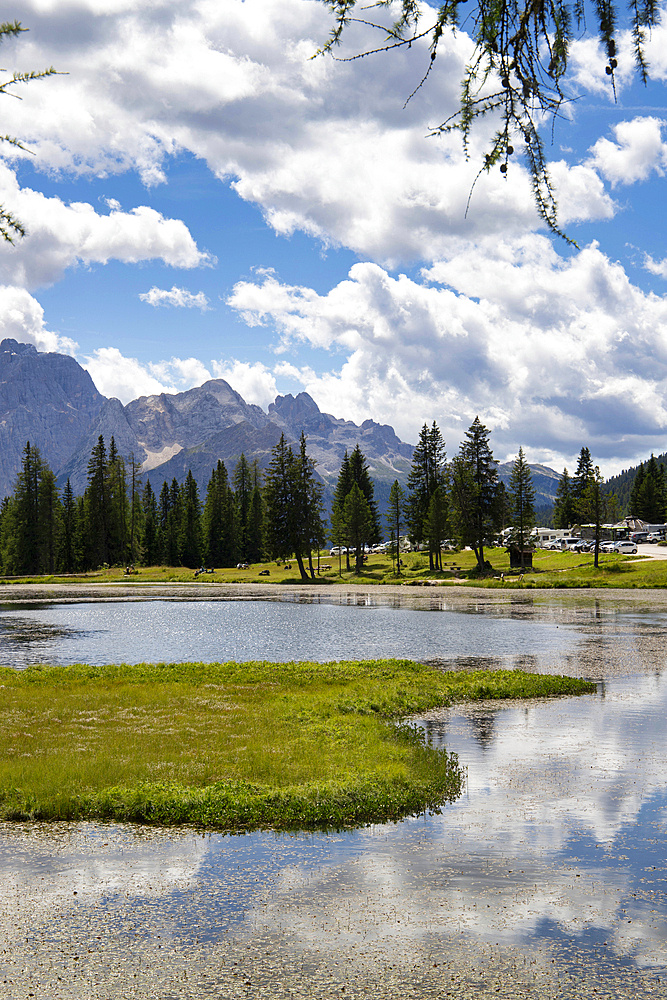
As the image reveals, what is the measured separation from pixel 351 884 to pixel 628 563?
89821 mm

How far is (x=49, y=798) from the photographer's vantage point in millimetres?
13141

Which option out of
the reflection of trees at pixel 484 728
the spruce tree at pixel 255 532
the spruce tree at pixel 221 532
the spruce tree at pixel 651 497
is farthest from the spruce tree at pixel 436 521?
the reflection of trees at pixel 484 728

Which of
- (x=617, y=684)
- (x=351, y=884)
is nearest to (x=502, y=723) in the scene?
(x=617, y=684)

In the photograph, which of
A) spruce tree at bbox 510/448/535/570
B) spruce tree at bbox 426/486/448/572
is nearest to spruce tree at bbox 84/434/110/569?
spruce tree at bbox 426/486/448/572

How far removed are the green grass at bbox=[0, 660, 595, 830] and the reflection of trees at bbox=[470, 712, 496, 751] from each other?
147 cm

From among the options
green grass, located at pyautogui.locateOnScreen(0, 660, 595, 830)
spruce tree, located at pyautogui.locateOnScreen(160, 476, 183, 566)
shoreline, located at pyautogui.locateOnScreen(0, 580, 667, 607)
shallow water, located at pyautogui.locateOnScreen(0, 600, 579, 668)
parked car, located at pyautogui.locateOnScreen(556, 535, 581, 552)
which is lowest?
shoreline, located at pyautogui.locateOnScreen(0, 580, 667, 607)

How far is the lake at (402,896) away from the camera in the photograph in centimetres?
758

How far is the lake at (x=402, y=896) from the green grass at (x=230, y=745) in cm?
71

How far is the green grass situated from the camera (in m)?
13.0

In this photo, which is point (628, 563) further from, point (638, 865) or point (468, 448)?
point (638, 865)

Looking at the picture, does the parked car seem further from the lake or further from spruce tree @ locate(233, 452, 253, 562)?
the lake

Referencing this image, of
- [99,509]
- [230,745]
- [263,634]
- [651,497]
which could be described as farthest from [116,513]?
[230,745]

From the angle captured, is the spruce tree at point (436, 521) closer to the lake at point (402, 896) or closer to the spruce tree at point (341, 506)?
the spruce tree at point (341, 506)

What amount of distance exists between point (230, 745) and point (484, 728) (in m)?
7.25
